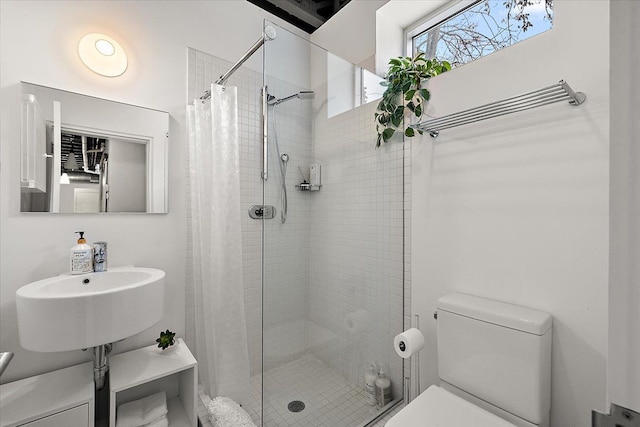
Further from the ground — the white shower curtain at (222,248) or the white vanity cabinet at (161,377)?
the white shower curtain at (222,248)

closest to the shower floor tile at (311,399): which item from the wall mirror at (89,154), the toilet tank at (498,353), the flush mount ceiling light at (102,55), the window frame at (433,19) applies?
the toilet tank at (498,353)

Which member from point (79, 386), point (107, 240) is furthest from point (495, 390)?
point (107, 240)

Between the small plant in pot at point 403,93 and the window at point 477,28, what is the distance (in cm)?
25

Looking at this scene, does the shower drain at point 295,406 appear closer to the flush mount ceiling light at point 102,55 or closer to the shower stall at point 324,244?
the shower stall at point 324,244

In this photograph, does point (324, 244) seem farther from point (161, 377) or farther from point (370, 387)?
point (161, 377)

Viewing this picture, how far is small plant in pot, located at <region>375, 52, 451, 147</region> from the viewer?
1588 mm

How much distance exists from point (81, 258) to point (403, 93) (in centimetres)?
188

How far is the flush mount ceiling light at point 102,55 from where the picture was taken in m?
1.53

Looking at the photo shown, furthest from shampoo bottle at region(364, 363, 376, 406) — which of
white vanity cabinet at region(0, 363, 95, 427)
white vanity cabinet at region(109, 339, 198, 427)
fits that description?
white vanity cabinet at region(0, 363, 95, 427)

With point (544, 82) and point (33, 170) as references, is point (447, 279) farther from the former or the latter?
point (33, 170)

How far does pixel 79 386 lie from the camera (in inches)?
51.3

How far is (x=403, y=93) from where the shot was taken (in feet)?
5.40

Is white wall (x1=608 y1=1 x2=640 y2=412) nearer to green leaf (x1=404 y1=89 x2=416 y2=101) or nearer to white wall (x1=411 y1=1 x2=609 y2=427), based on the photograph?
white wall (x1=411 y1=1 x2=609 y2=427)

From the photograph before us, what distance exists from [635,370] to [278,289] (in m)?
1.26
